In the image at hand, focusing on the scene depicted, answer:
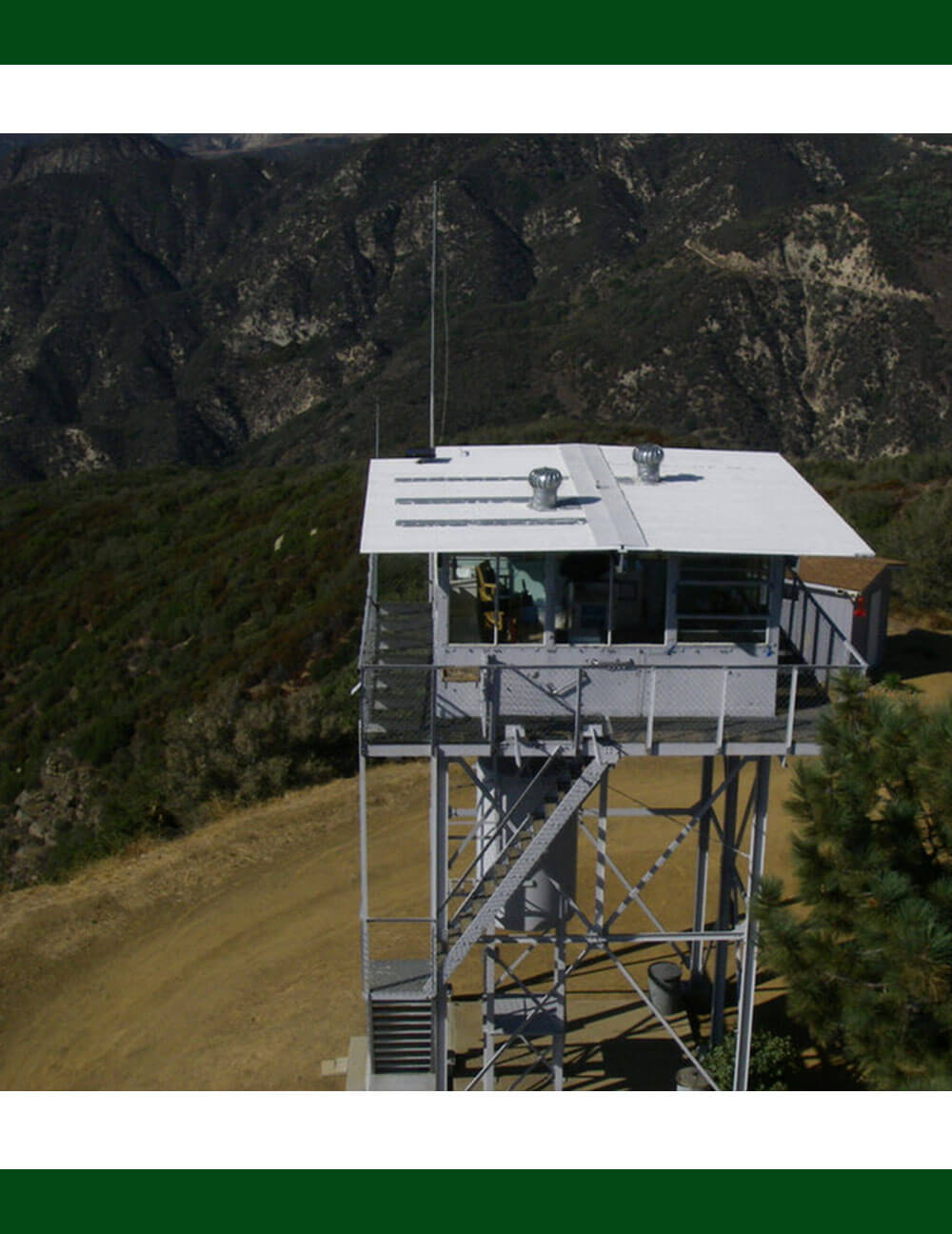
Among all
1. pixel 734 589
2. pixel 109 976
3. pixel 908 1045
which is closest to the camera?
pixel 908 1045

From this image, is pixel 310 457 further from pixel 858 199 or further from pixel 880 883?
pixel 880 883

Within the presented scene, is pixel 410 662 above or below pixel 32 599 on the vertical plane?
above

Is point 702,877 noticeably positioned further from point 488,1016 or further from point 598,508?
point 598,508

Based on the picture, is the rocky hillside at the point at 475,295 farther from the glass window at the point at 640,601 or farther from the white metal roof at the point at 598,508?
the glass window at the point at 640,601

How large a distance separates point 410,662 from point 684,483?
13.6ft

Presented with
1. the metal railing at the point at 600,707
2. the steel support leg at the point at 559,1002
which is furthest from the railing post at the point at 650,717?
the steel support leg at the point at 559,1002

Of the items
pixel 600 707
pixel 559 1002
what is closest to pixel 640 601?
pixel 600 707

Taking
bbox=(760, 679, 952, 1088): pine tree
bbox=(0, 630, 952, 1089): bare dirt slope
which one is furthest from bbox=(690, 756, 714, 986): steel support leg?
bbox=(760, 679, 952, 1088): pine tree

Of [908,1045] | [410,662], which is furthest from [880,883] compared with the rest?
[410,662]

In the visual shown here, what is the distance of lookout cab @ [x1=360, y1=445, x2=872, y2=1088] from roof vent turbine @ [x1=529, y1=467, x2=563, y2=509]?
0.09ft

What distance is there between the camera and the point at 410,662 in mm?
14070

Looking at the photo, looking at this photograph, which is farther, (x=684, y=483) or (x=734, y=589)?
(x=684, y=483)

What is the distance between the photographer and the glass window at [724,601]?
1276 centimetres

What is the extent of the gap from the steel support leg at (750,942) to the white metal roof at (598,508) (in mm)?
2623
